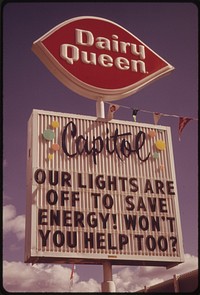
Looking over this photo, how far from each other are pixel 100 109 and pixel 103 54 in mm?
2231

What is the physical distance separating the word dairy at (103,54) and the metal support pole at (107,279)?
25.0ft

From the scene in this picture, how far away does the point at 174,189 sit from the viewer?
15.8 m

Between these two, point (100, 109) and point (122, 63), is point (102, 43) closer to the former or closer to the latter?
point (122, 63)

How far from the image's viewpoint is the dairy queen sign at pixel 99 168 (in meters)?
13.8

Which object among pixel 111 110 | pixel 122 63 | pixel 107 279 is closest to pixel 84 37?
pixel 122 63

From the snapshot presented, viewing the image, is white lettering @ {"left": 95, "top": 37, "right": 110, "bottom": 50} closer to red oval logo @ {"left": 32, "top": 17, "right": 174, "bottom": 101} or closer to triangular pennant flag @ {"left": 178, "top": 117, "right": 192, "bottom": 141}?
red oval logo @ {"left": 32, "top": 17, "right": 174, "bottom": 101}

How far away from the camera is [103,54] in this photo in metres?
16.8

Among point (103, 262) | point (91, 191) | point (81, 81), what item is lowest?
point (103, 262)

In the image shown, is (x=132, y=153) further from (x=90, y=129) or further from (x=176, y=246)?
(x=176, y=246)

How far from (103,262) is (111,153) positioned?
386cm

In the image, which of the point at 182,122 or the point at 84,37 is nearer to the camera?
the point at 84,37

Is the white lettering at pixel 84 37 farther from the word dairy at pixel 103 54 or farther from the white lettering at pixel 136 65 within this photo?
the white lettering at pixel 136 65

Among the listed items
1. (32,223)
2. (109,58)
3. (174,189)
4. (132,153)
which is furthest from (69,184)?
(109,58)

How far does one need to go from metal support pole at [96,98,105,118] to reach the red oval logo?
8.0 inches
